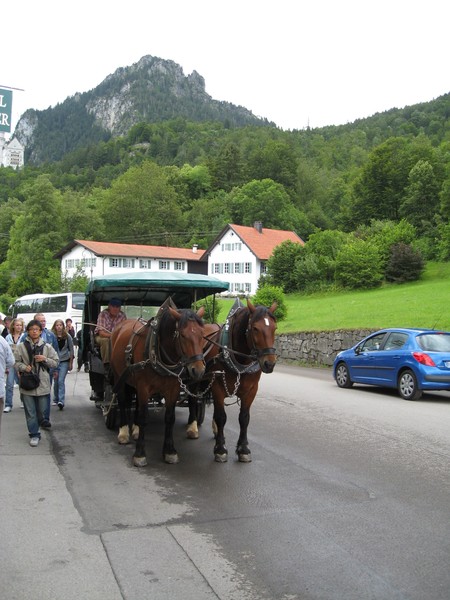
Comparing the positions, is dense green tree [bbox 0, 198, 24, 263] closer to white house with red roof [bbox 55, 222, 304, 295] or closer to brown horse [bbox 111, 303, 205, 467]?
white house with red roof [bbox 55, 222, 304, 295]

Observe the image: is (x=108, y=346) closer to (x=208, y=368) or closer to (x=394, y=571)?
(x=208, y=368)

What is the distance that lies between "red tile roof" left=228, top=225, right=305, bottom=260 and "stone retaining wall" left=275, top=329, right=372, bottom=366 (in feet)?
147

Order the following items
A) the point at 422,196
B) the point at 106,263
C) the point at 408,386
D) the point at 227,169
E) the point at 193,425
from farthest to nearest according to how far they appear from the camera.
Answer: the point at 227,169 < the point at 106,263 < the point at 422,196 < the point at 408,386 < the point at 193,425

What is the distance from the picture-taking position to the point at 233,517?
229 inches

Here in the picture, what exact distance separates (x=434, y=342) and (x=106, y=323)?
25.4ft

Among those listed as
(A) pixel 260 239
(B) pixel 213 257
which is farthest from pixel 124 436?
(B) pixel 213 257

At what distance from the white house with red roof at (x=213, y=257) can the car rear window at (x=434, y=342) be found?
185ft

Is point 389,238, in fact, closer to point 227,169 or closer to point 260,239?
point 260,239

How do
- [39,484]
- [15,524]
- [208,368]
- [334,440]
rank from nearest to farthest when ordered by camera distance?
[15,524], [39,484], [208,368], [334,440]

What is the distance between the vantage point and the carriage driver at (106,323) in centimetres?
1048

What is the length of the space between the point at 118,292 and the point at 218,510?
20.9 feet

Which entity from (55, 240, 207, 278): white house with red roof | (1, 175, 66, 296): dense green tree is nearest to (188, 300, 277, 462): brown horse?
(55, 240, 207, 278): white house with red roof

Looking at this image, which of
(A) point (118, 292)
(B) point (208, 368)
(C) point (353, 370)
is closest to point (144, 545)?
(B) point (208, 368)

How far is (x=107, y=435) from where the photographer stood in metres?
10.2
